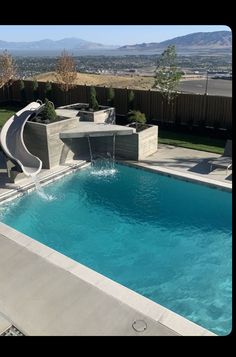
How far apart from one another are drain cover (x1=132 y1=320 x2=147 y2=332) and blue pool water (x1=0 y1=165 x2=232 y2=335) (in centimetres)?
136

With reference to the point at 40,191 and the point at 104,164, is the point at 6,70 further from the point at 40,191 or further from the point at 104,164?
the point at 40,191

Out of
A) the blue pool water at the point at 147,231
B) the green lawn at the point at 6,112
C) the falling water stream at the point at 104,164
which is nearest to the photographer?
the blue pool water at the point at 147,231

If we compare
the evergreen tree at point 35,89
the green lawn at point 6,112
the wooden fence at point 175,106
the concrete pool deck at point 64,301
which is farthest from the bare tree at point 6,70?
the concrete pool deck at point 64,301

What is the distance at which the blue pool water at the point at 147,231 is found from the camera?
873 cm

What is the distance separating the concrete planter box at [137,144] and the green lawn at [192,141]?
6.02 ft

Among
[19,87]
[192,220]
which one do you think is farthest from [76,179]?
Result: [19,87]

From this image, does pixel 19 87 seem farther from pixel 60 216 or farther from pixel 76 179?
pixel 60 216

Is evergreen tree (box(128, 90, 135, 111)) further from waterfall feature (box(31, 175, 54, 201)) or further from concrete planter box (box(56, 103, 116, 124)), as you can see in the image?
waterfall feature (box(31, 175, 54, 201))

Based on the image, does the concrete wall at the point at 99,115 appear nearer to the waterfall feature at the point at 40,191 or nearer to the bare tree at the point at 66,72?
the waterfall feature at the point at 40,191

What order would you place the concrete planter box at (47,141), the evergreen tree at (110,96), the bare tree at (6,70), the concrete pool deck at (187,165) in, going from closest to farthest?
1. the concrete pool deck at (187,165)
2. the concrete planter box at (47,141)
3. the evergreen tree at (110,96)
4. the bare tree at (6,70)

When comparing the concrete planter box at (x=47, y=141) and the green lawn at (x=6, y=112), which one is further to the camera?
the green lawn at (x=6, y=112)

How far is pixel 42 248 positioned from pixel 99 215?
10.4ft
